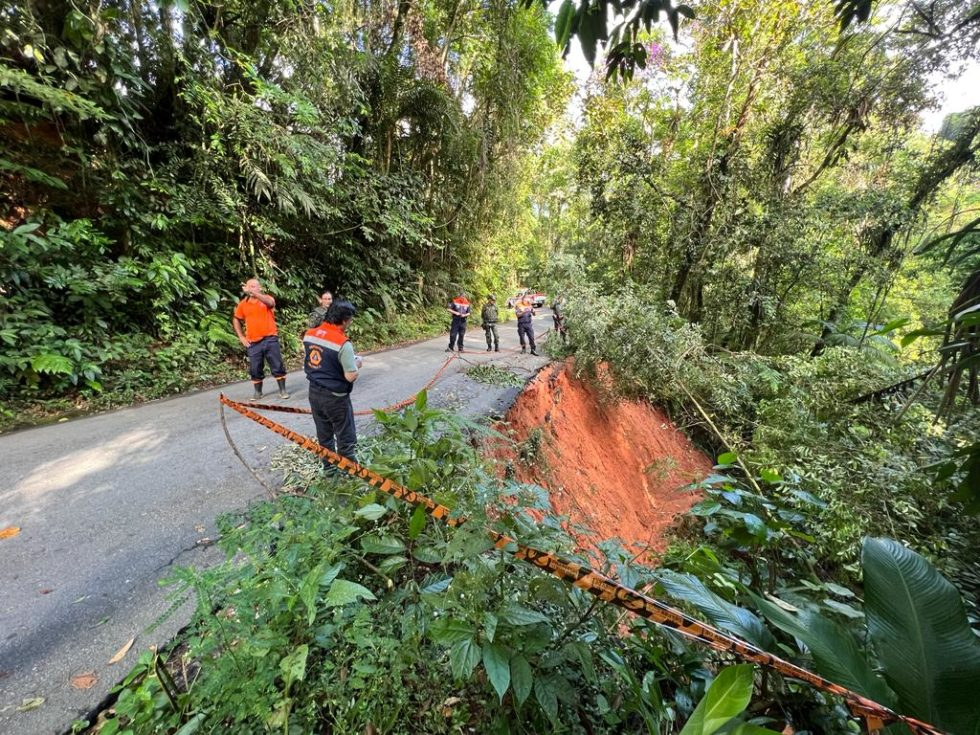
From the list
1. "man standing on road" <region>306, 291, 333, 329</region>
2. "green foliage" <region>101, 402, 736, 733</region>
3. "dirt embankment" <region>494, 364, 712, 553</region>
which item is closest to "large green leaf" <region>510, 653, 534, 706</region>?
"green foliage" <region>101, 402, 736, 733</region>

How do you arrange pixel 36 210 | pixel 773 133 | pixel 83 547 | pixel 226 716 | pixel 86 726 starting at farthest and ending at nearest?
pixel 773 133, pixel 36 210, pixel 83 547, pixel 86 726, pixel 226 716

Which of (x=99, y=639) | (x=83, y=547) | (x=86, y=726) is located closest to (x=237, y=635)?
(x=86, y=726)

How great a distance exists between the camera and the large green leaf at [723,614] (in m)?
1.32

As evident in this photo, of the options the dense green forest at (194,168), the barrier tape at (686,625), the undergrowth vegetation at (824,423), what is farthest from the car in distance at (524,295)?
the barrier tape at (686,625)

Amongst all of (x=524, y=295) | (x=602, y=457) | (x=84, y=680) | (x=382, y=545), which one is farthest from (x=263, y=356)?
(x=524, y=295)

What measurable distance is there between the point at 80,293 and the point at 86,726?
6556 millimetres

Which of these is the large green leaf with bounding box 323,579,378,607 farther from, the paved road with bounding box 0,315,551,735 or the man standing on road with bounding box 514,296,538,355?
the man standing on road with bounding box 514,296,538,355

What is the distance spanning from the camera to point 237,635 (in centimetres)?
162

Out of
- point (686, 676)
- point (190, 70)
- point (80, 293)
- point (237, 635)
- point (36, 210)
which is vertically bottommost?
point (686, 676)

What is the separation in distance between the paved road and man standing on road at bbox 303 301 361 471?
0.95 meters

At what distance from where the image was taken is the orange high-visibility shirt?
5523mm

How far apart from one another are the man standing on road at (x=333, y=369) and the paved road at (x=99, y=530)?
3.12 ft

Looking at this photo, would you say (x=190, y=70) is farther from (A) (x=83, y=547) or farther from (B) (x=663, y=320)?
(B) (x=663, y=320)

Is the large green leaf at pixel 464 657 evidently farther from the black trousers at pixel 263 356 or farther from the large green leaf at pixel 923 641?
the black trousers at pixel 263 356
